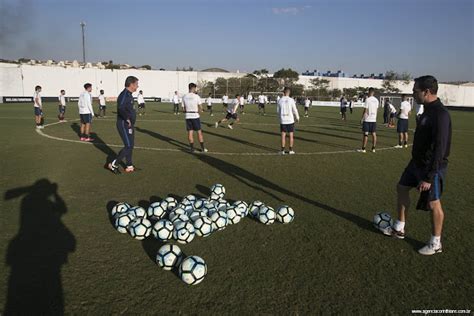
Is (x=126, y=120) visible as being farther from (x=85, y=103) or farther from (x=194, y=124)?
(x=85, y=103)

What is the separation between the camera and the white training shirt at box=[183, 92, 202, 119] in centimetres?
1048

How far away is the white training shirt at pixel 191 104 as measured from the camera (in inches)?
412

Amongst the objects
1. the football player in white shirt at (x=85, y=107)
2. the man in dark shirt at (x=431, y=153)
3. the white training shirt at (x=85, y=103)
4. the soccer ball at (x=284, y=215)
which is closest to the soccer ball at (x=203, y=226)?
the soccer ball at (x=284, y=215)

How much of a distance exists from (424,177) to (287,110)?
270 inches

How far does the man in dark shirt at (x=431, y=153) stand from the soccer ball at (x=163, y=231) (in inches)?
124

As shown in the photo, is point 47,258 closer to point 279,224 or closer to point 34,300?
point 34,300

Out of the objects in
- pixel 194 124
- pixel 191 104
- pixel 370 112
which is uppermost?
pixel 191 104

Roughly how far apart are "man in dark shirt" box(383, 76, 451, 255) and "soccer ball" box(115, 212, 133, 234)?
3821 mm

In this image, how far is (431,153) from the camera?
3922mm

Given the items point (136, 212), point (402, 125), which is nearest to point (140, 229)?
point (136, 212)

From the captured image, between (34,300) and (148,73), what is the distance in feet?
221

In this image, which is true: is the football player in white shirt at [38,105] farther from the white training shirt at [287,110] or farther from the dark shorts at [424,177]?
the dark shorts at [424,177]

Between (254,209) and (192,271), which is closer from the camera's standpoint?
(192,271)

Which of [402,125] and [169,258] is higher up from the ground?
[402,125]
